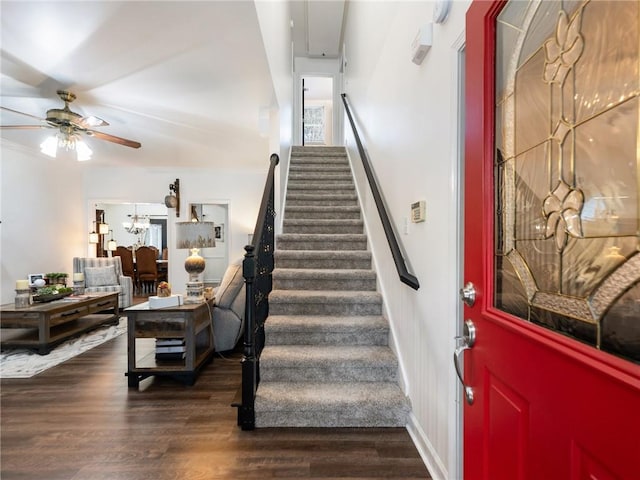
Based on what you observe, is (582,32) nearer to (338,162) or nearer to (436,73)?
(436,73)

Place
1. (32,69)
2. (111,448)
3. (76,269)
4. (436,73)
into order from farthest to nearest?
1. (76,269)
2. (32,69)
3. (111,448)
4. (436,73)

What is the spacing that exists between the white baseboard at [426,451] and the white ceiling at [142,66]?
284 centimetres

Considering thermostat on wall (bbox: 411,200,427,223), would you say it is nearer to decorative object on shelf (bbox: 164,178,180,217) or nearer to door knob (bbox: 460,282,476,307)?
door knob (bbox: 460,282,476,307)

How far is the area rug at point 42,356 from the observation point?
2.82m

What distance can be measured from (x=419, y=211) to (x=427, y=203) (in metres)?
0.09

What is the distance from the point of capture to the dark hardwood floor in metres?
1.58

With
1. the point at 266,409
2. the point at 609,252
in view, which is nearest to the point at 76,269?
the point at 266,409

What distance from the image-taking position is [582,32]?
0.64 m

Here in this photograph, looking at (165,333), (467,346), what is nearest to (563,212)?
(467,346)

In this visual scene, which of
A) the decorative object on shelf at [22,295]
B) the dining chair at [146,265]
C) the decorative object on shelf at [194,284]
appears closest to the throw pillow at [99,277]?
the decorative object on shelf at [22,295]

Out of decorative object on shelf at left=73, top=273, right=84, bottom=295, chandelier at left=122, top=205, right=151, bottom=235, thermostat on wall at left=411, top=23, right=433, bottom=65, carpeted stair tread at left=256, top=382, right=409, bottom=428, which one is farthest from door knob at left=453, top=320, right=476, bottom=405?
chandelier at left=122, top=205, right=151, bottom=235

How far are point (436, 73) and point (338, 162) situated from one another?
344 centimetres

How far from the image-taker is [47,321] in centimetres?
335

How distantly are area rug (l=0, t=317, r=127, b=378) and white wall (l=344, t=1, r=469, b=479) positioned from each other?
333 cm
